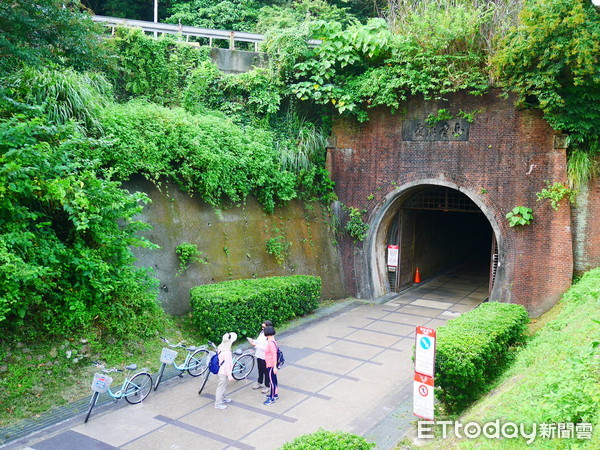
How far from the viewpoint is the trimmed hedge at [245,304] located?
959 centimetres

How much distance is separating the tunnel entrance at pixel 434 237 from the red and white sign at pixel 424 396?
7908 millimetres

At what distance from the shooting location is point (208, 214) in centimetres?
1164

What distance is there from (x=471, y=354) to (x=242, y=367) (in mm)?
3716

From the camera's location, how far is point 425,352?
636 centimetres

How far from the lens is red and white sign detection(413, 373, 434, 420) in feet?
20.6

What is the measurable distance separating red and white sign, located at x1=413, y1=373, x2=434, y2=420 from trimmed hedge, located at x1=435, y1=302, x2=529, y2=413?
550 millimetres

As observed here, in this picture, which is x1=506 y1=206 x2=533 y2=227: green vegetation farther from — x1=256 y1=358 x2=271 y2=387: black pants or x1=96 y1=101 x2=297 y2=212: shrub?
x1=256 y1=358 x2=271 y2=387: black pants

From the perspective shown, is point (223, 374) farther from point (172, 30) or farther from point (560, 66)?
point (172, 30)

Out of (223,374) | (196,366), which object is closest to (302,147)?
(196,366)

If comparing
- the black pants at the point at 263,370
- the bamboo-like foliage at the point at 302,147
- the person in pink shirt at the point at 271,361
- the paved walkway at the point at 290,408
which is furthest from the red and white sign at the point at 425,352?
the bamboo-like foliage at the point at 302,147

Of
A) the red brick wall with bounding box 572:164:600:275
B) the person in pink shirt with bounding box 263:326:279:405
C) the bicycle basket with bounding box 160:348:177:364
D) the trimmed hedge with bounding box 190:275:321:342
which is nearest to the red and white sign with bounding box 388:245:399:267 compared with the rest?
the trimmed hedge with bounding box 190:275:321:342

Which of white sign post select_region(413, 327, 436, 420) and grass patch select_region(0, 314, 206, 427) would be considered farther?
grass patch select_region(0, 314, 206, 427)

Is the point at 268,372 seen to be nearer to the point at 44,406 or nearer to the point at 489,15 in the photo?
the point at 44,406

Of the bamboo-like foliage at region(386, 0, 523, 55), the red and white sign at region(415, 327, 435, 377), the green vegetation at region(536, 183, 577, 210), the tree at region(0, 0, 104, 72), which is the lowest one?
the red and white sign at region(415, 327, 435, 377)
